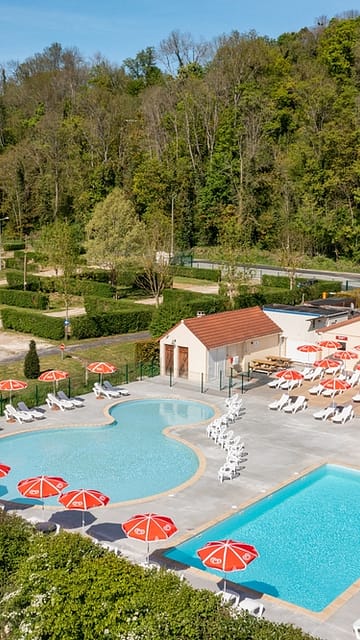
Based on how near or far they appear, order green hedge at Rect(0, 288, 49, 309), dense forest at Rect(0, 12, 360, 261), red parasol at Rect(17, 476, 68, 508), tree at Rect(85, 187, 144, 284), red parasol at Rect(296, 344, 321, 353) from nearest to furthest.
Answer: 1. red parasol at Rect(17, 476, 68, 508)
2. red parasol at Rect(296, 344, 321, 353)
3. green hedge at Rect(0, 288, 49, 309)
4. tree at Rect(85, 187, 144, 284)
5. dense forest at Rect(0, 12, 360, 261)

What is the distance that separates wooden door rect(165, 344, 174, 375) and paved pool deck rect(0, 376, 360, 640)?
3.94ft

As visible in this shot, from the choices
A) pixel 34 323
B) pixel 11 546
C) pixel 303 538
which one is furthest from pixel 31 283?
pixel 11 546

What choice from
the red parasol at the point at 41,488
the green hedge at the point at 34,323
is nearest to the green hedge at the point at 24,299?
the green hedge at the point at 34,323

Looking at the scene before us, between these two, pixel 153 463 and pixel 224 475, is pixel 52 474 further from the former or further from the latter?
pixel 224 475

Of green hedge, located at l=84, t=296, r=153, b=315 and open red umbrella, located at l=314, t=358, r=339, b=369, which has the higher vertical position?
green hedge, located at l=84, t=296, r=153, b=315

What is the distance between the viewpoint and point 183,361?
32.8 meters

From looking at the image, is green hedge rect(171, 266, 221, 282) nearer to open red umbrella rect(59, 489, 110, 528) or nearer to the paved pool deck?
the paved pool deck

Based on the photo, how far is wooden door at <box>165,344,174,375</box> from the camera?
33062 mm

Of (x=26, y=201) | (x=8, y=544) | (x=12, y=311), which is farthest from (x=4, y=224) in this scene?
(x=8, y=544)

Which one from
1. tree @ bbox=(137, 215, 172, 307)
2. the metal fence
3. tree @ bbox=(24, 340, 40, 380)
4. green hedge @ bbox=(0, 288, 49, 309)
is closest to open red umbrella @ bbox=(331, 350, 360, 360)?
the metal fence

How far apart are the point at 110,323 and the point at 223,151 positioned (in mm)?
49869

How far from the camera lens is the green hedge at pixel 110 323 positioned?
39.4 m

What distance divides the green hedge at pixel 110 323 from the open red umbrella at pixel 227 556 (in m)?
26.0

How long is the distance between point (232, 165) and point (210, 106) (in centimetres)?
980
